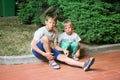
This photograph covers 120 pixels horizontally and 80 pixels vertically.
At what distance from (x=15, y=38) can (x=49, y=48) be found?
5.82 feet

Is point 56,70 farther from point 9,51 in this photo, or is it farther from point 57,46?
point 9,51

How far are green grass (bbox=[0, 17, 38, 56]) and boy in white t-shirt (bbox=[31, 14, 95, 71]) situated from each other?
19.9 inches

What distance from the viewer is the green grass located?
4901 mm

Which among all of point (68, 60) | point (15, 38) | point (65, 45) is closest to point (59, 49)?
point (65, 45)

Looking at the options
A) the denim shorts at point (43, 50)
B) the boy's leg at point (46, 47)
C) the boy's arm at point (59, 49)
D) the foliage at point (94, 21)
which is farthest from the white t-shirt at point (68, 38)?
the foliage at point (94, 21)

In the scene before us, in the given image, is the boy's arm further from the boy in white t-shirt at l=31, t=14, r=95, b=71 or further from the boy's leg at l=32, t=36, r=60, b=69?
the boy's leg at l=32, t=36, r=60, b=69

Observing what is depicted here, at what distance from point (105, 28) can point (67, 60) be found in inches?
55.3

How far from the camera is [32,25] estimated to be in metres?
7.71

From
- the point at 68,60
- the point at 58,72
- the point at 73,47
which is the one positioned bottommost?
the point at 58,72

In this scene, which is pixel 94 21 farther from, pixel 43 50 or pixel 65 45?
pixel 43 50

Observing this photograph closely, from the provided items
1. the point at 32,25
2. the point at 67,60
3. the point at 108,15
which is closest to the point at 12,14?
the point at 32,25

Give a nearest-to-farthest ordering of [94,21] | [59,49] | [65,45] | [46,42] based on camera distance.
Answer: [46,42] < [59,49] < [65,45] < [94,21]

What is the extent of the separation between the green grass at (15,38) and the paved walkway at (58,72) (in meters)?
0.51

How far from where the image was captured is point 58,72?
4.19 meters
